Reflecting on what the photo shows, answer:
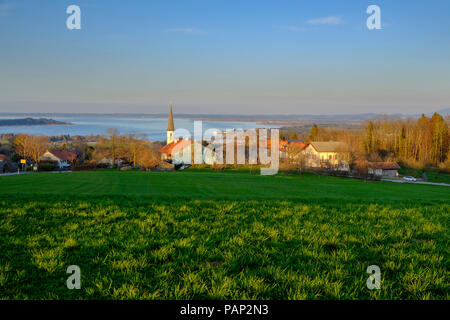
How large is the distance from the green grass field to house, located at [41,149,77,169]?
71667 mm

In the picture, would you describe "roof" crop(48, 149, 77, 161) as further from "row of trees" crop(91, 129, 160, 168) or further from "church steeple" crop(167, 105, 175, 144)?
"church steeple" crop(167, 105, 175, 144)

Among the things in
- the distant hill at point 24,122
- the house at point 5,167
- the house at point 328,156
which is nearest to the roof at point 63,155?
the house at point 5,167

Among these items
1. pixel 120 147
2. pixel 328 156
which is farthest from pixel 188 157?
pixel 328 156

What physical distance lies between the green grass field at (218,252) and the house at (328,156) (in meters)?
44.1

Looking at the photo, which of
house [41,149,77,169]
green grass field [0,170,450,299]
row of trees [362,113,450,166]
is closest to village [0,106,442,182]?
house [41,149,77,169]

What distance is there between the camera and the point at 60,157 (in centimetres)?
7144

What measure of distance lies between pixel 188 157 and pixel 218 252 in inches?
2388

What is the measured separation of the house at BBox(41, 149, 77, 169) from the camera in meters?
70.1

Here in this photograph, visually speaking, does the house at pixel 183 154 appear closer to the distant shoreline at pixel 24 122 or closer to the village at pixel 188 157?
the village at pixel 188 157

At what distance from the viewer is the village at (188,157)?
47812 mm

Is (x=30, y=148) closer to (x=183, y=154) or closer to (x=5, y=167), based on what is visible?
(x=5, y=167)

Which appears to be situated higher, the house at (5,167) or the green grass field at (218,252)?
the green grass field at (218,252)

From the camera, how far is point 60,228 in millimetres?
5660
